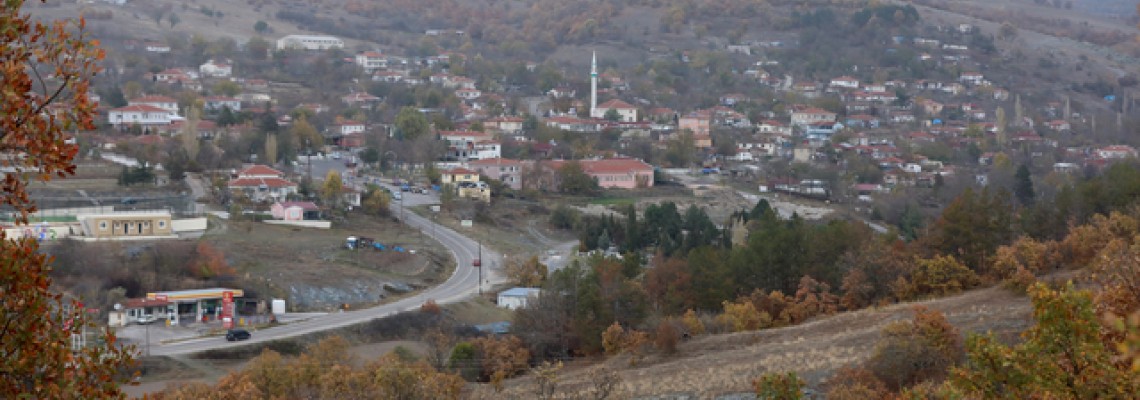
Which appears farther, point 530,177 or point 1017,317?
point 530,177

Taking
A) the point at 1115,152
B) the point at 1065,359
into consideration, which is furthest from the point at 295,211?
the point at 1115,152

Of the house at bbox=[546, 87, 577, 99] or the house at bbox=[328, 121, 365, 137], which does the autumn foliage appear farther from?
the house at bbox=[546, 87, 577, 99]

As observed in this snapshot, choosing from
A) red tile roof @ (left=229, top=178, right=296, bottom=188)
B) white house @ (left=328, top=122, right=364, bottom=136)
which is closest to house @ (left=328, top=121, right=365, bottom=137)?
white house @ (left=328, top=122, right=364, bottom=136)

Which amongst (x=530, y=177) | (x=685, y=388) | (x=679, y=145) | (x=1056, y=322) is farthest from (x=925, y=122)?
(x=1056, y=322)

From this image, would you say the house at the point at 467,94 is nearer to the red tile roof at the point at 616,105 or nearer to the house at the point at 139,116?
the red tile roof at the point at 616,105

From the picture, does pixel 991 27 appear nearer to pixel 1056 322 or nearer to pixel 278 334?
pixel 278 334

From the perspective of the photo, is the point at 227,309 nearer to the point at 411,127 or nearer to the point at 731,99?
the point at 411,127
